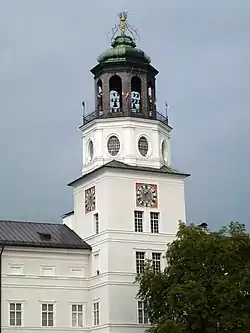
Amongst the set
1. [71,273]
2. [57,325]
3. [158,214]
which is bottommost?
[57,325]

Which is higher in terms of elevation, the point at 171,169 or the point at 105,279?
the point at 171,169

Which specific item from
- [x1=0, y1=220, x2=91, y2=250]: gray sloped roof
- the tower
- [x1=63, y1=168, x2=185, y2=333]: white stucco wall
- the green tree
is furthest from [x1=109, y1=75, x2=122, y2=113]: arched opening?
the green tree

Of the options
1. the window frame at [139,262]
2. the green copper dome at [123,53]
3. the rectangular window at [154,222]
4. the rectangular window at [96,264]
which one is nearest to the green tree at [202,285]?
the window frame at [139,262]

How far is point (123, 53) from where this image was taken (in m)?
57.4

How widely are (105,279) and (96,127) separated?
10.6 metres

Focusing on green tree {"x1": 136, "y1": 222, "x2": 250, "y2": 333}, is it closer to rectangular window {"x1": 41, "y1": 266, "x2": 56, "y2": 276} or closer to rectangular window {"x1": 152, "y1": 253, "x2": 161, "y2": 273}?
rectangular window {"x1": 152, "y1": 253, "x2": 161, "y2": 273}

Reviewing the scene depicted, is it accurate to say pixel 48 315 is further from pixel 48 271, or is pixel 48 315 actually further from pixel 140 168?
pixel 140 168

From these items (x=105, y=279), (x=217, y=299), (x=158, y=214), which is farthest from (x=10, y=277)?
(x=217, y=299)

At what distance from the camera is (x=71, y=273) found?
179 ft

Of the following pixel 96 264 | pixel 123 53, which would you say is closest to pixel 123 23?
pixel 123 53

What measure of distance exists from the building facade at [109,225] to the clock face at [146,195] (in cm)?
7

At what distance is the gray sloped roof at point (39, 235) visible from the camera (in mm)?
54031

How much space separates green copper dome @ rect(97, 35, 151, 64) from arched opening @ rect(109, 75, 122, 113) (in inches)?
52.7

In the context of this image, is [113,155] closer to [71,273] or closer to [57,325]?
[71,273]
